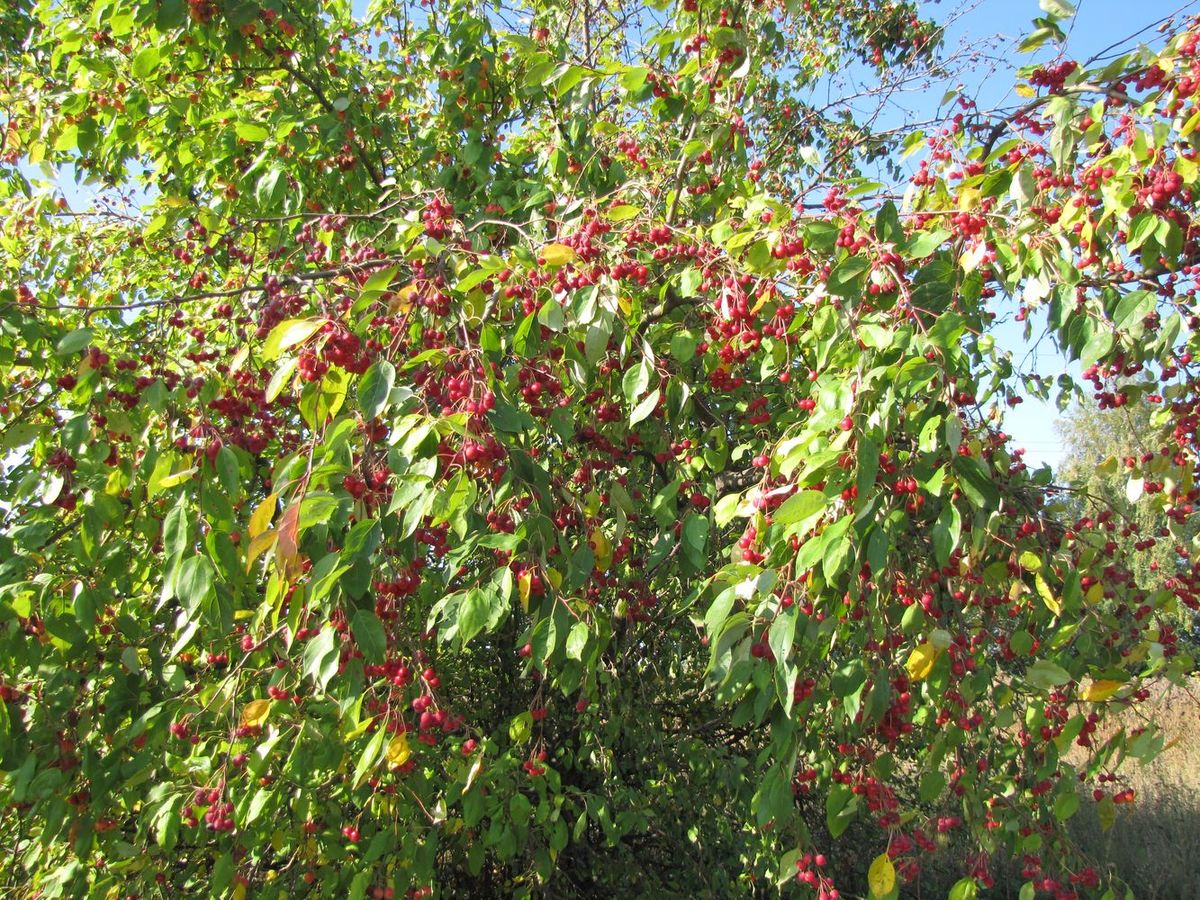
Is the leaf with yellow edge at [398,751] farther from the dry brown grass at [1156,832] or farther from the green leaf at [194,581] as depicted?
the dry brown grass at [1156,832]

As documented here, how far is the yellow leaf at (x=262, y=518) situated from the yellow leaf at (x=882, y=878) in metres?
1.04

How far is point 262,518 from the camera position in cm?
125

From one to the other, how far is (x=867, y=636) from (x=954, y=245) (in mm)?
774

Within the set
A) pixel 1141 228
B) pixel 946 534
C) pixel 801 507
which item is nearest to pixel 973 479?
pixel 946 534

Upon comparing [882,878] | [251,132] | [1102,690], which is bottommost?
[882,878]

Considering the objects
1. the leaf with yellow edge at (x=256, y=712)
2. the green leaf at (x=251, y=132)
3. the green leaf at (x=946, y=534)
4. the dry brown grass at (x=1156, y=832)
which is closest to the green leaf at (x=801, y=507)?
the green leaf at (x=946, y=534)

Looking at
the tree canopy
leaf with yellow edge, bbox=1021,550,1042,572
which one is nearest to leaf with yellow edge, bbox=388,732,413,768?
the tree canopy

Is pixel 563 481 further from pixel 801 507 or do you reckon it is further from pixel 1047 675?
pixel 1047 675

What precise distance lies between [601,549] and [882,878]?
72 centimetres

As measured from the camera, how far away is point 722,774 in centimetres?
257

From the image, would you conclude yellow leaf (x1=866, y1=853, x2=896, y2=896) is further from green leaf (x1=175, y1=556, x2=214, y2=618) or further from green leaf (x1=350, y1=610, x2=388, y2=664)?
green leaf (x1=175, y1=556, x2=214, y2=618)

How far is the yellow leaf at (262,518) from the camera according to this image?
4.03 feet

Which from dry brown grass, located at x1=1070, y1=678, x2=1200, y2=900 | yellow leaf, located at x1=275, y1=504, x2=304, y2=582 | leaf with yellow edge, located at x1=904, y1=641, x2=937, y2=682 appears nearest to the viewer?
yellow leaf, located at x1=275, y1=504, x2=304, y2=582

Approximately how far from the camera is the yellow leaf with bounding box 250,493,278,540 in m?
1.23
